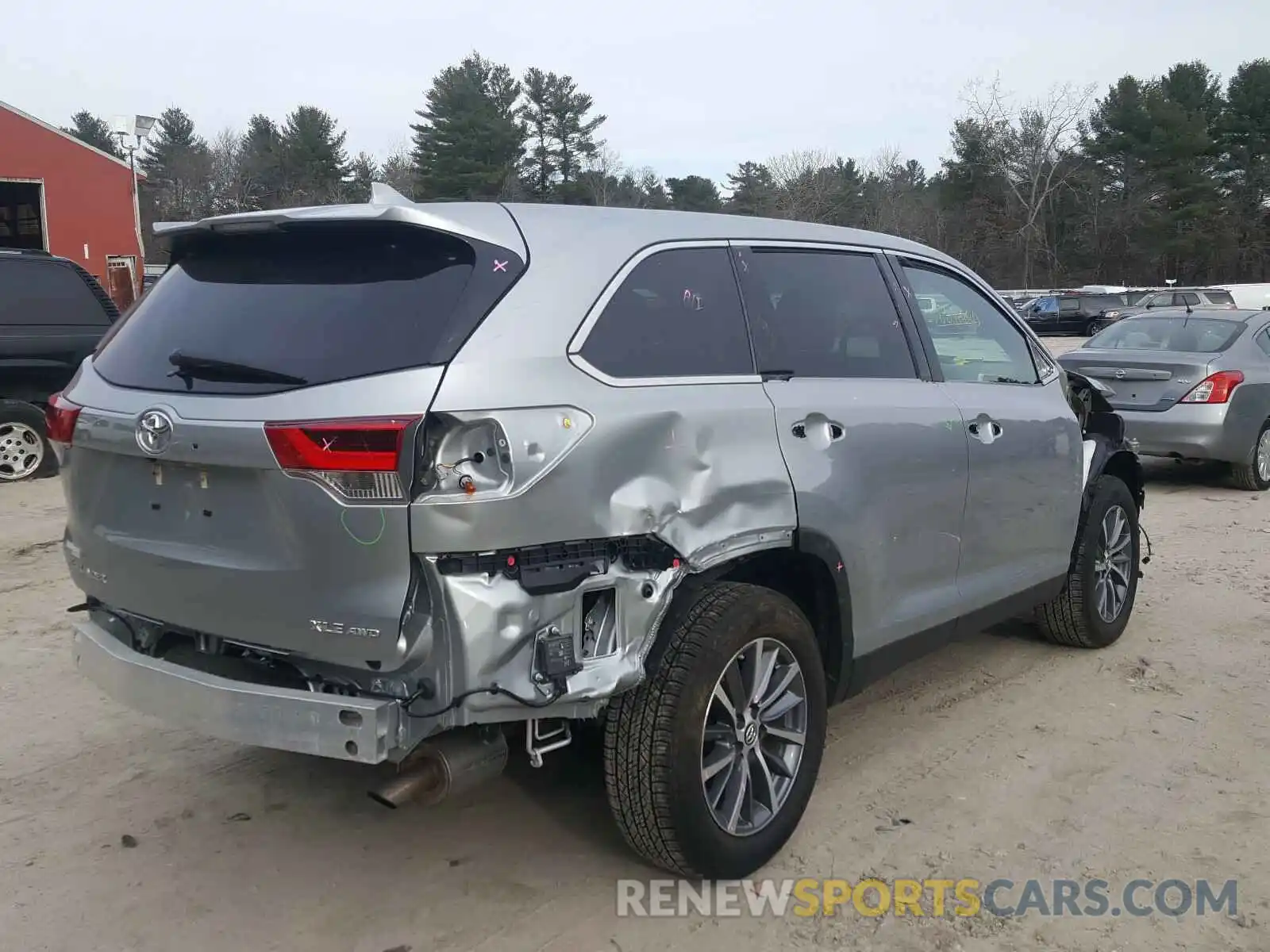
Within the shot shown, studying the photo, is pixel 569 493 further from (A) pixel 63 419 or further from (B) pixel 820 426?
(A) pixel 63 419

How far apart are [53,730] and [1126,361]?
8858 mm

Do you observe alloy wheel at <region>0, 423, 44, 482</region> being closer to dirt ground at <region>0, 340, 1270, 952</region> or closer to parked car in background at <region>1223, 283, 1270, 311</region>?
dirt ground at <region>0, 340, 1270, 952</region>

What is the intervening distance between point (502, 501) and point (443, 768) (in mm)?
753

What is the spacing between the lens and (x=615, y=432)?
115 inches

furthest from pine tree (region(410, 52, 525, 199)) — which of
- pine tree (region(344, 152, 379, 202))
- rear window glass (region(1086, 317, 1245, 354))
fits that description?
rear window glass (region(1086, 317, 1245, 354))

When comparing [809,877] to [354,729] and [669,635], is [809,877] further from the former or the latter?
[354,729]

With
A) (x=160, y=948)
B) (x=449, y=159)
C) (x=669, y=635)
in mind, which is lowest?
(x=160, y=948)

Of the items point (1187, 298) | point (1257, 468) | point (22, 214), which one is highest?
point (22, 214)

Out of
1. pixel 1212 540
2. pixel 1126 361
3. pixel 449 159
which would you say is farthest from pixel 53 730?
pixel 449 159

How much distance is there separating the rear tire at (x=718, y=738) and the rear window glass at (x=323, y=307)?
1044mm

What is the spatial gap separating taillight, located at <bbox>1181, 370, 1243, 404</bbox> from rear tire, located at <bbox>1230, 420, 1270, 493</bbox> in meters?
0.63

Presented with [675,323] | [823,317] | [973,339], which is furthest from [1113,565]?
[675,323]

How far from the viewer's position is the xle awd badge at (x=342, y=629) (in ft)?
8.91

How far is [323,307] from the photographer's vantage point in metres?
2.93
